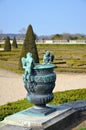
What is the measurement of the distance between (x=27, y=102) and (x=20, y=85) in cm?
583

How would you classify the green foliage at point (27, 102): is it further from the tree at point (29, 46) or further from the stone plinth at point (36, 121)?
the tree at point (29, 46)

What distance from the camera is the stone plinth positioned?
6.28m

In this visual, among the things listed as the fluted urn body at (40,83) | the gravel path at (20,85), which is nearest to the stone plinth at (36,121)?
the fluted urn body at (40,83)

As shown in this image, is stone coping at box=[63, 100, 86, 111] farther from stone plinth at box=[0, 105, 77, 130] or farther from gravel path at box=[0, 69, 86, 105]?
gravel path at box=[0, 69, 86, 105]

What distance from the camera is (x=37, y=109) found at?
6.98 meters

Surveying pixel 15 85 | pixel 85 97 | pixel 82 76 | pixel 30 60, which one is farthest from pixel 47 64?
pixel 82 76

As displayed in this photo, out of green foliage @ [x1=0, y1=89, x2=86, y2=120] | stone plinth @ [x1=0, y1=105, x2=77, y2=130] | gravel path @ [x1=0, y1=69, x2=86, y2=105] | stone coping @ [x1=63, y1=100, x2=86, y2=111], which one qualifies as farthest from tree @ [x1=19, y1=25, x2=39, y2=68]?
stone plinth @ [x1=0, y1=105, x2=77, y2=130]

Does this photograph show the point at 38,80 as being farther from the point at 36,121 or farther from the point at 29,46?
the point at 29,46

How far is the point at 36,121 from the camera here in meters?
6.37

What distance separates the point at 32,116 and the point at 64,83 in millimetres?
9651

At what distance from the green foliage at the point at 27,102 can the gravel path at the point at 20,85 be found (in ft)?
8.05

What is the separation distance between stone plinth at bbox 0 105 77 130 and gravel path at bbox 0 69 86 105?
5128 millimetres

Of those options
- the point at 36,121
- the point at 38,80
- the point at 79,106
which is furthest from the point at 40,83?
the point at 79,106

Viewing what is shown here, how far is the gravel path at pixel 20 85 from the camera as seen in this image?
12.8 metres
